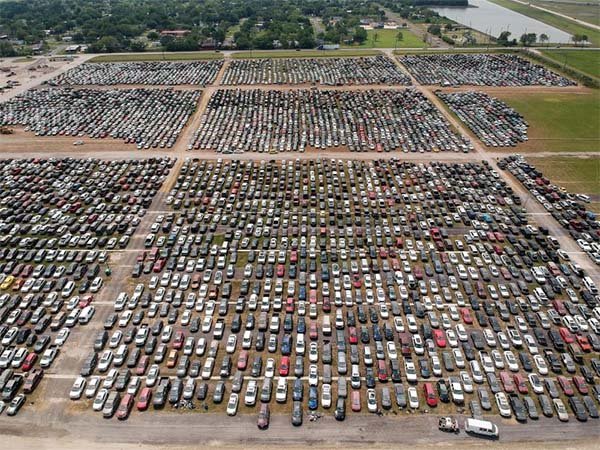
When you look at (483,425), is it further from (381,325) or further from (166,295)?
(166,295)

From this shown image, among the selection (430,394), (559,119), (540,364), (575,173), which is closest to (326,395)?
Answer: (430,394)

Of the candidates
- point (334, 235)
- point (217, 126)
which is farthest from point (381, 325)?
point (217, 126)

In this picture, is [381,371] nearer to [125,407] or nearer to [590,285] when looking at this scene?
[125,407]

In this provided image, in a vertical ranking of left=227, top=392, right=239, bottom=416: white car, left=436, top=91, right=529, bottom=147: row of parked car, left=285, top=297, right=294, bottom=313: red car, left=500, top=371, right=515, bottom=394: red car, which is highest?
left=227, top=392, right=239, bottom=416: white car

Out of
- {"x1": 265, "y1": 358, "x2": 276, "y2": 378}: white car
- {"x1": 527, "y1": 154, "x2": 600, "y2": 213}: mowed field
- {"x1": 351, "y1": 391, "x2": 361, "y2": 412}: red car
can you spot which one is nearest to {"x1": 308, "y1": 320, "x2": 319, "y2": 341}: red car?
{"x1": 265, "y1": 358, "x2": 276, "y2": 378}: white car

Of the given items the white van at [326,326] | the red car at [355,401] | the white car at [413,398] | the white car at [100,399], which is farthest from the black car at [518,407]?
the white car at [100,399]

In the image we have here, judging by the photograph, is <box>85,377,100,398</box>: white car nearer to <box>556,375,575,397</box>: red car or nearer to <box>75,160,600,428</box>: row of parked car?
<box>75,160,600,428</box>: row of parked car

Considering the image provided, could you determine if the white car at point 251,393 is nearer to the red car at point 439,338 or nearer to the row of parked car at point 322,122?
the red car at point 439,338
